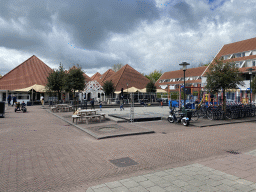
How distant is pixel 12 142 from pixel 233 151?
7585 millimetres

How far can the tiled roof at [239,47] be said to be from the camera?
40.1 m

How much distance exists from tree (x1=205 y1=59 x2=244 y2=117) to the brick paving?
6577mm

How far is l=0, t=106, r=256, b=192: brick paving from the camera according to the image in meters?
3.78

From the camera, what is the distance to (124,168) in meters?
4.73

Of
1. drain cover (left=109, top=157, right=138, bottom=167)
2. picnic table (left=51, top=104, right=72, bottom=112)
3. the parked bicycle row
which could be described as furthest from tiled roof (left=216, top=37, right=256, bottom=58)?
drain cover (left=109, top=157, right=138, bottom=167)

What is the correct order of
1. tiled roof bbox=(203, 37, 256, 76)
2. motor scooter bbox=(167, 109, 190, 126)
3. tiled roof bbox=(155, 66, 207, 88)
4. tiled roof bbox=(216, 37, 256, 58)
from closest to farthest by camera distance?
motor scooter bbox=(167, 109, 190, 126) < tiled roof bbox=(203, 37, 256, 76) < tiled roof bbox=(216, 37, 256, 58) < tiled roof bbox=(155, 66, 207, 88)

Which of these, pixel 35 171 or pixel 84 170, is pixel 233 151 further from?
pixel 35 171

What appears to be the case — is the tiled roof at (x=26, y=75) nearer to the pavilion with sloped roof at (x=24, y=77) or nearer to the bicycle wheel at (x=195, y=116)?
the pavilion with sloped roof at (x=24, y=77)

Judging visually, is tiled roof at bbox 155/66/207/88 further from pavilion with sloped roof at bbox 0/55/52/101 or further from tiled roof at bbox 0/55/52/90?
pavilion with sloped roof at bbox 0/55/52/101

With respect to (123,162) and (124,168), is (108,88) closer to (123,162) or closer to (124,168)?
(123,162)

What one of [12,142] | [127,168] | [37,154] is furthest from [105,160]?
[12,142]

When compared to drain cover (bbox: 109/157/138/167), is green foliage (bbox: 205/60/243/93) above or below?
above

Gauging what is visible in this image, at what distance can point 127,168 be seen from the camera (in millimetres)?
4734

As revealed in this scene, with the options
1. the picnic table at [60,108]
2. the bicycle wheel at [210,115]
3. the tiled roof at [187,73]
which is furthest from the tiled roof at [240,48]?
the picnic table at [60,108]
